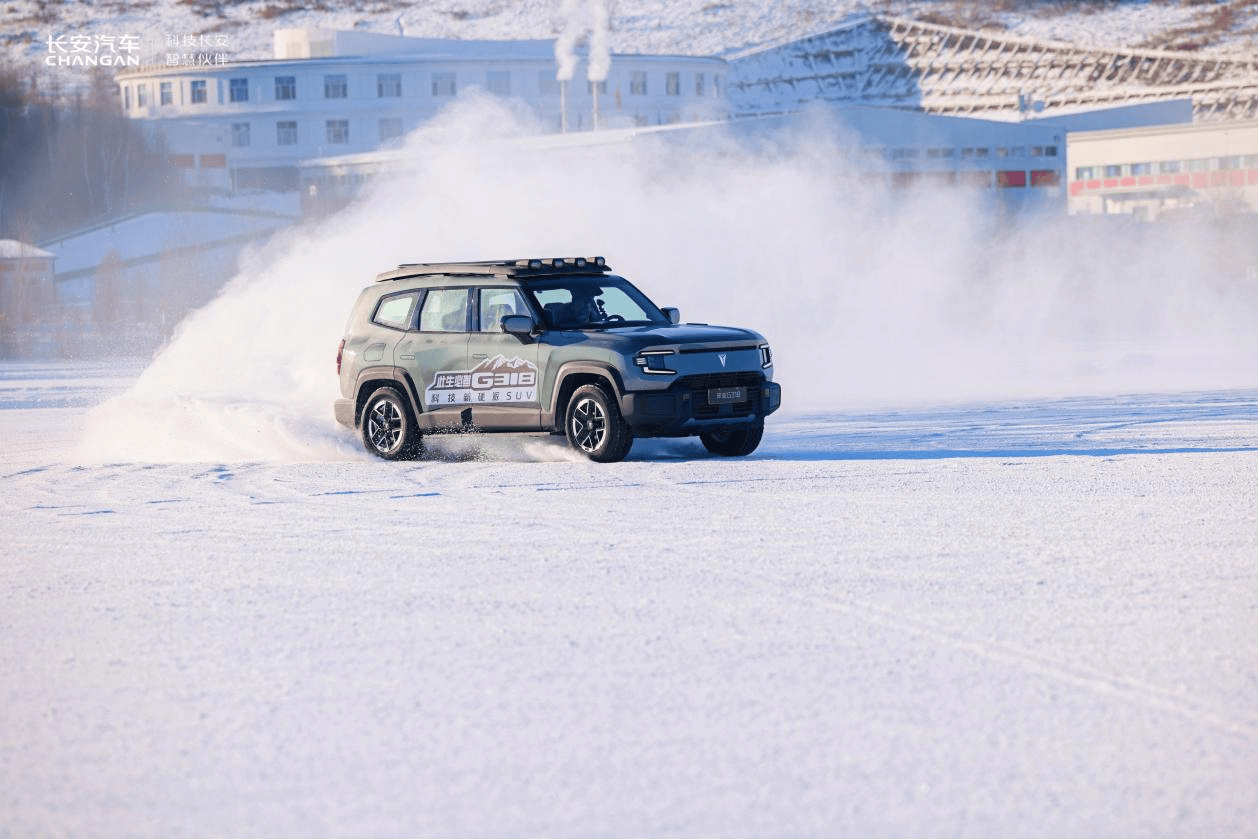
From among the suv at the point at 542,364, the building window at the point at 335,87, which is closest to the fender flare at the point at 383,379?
the suv at the point at 542,364

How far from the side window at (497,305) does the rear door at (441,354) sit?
169 millimetres

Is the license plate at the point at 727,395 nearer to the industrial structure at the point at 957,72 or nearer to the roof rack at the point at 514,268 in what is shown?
the roof rack at the point at 514,268

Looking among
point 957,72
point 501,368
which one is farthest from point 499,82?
point 501,368

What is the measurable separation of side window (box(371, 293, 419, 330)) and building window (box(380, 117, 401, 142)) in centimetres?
8817

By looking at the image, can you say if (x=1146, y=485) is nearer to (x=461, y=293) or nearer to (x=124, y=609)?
(x=461, y=293)

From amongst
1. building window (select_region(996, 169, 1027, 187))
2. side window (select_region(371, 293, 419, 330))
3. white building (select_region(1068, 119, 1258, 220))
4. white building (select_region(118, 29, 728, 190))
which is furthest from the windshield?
white building (select_region(118, 29, 728, 190))

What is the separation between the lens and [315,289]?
2667 centimetres

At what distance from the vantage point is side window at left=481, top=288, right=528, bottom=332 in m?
15.6

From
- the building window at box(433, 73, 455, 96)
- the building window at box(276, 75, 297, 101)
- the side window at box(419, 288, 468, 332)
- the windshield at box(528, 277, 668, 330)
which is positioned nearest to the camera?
the windshield at box(528, 277, 668, 330)

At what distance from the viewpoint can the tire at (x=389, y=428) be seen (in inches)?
627

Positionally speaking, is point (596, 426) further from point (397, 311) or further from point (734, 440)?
point (397, 311)

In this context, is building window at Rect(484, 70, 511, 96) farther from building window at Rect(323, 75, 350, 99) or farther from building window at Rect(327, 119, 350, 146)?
building window at Rect(327, 119, 350, 146)

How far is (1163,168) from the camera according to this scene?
88.2m

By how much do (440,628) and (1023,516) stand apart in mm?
4639
